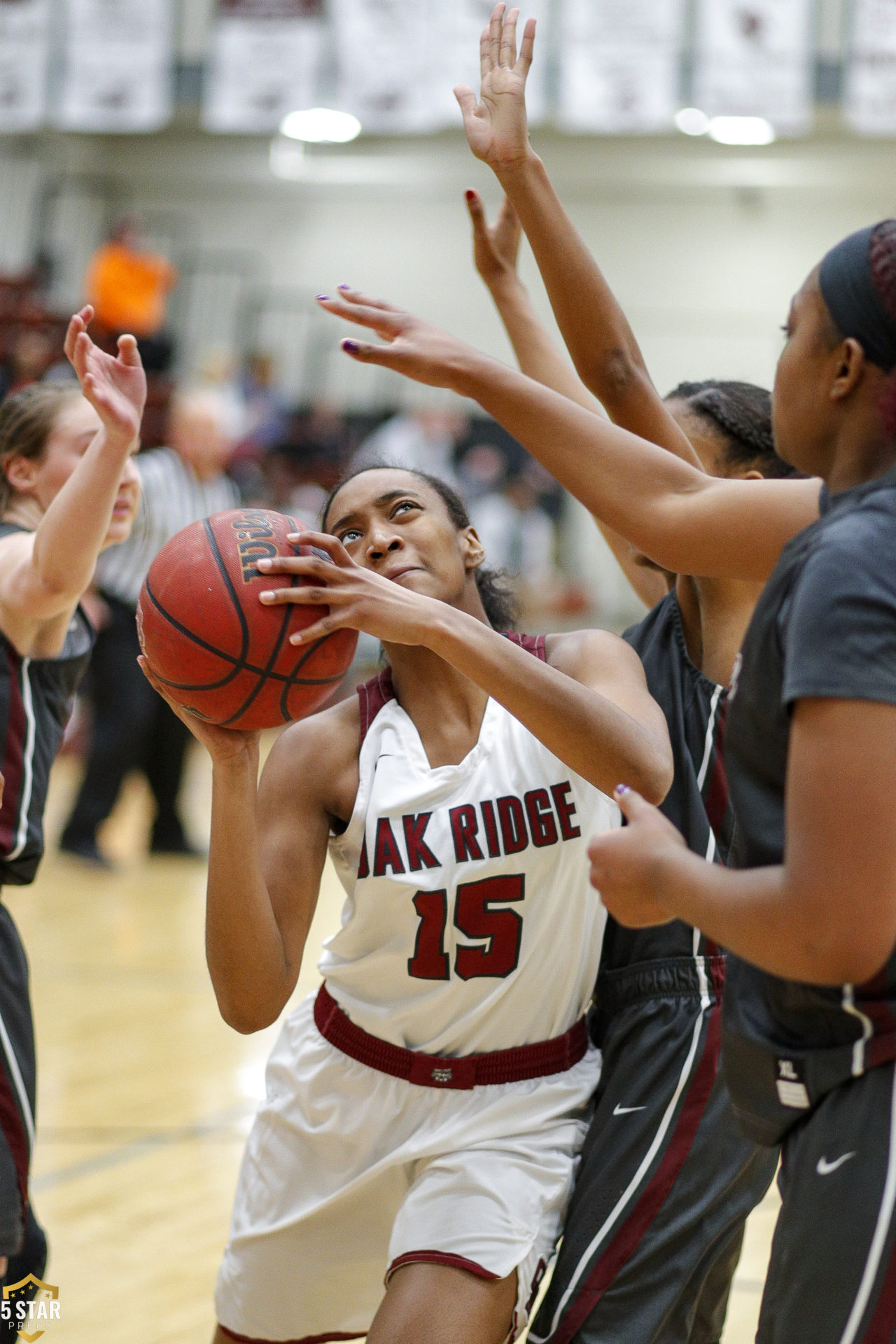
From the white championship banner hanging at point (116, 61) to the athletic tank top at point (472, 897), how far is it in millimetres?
8921

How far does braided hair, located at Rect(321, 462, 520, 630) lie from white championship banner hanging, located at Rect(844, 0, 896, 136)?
7530mm

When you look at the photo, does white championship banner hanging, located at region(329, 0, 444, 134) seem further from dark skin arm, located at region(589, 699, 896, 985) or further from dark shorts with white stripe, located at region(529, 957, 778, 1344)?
dark skin arm, located at region(589, 699, 896, 985)

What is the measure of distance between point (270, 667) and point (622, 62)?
8.47 metres

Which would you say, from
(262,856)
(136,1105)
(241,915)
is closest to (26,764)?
(262,856)

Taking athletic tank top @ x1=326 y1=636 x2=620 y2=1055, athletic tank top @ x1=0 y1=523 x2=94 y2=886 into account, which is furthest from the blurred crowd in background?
athletic tank top @ x1=326 y1=636 x2=620 y2=1055

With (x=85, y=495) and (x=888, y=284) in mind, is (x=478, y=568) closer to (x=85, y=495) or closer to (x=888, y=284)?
(x=85, y=495)

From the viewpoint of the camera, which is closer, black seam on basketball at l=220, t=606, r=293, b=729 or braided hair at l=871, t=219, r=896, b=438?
braided hair at l=871, t=219, r=896, b=438

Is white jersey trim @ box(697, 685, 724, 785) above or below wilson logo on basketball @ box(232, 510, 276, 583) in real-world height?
below

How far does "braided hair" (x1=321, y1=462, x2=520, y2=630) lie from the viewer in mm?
2641

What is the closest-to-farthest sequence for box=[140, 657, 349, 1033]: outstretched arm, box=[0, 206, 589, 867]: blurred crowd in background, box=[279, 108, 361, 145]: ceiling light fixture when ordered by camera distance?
box=[140, 657, 349, 1033]: outstretched arm, box=[0, 206, 589, 867]: blurred crowd in background, box=[279, 108, 361, 145]: ceiling light fixture

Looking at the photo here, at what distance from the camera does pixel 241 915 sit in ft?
7.39

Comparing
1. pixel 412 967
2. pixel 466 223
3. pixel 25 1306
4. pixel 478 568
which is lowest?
pixel 466 223

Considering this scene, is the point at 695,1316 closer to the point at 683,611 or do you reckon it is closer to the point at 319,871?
the point at 319,871

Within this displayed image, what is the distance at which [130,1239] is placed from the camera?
3684 millimetres
